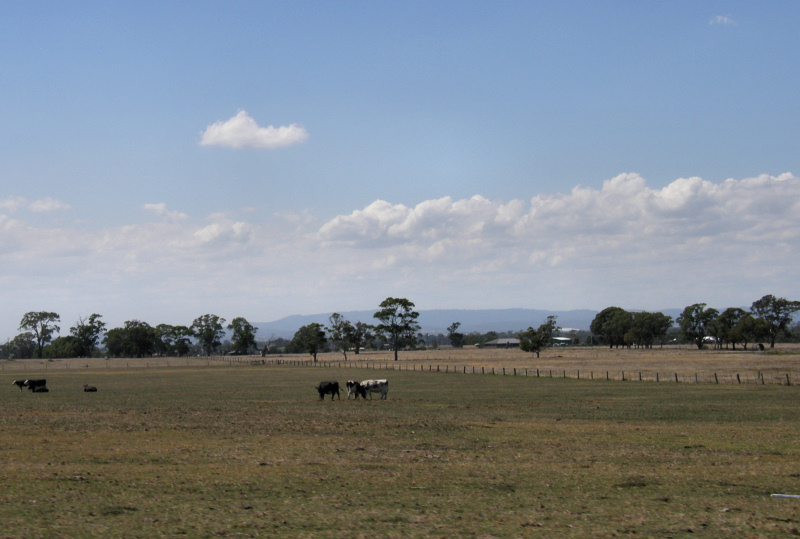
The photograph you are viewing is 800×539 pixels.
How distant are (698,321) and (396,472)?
173 meters

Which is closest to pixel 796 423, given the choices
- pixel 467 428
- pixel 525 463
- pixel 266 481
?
pixel 467 428

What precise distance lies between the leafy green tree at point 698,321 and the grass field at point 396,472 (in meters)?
150

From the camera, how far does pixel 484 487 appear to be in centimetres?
1409

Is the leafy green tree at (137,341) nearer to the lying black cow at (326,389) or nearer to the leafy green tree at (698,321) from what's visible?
the leafy green tree at (698,321)

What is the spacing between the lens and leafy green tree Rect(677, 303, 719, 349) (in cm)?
16775

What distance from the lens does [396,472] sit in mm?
15758

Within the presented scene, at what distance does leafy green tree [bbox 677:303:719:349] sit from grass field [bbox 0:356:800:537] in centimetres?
14950

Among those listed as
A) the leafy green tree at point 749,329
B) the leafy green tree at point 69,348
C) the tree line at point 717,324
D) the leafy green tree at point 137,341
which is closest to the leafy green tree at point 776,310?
the tree line at point 717,324

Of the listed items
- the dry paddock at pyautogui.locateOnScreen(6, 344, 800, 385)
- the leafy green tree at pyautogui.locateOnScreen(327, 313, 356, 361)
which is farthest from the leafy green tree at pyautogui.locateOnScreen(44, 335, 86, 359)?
the leafy green tree at pyautogui.locateOnScreen(327, 313, 356, 361)

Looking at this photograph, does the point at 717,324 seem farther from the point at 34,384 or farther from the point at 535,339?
the point at 34,384

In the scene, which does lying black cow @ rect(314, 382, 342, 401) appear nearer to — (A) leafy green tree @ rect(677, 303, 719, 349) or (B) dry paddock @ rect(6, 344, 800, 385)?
(B) dry paddock @ rect(6, 344, 800, 385)

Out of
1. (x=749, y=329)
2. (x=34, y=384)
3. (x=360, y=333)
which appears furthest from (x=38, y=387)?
(x=749, y=329)

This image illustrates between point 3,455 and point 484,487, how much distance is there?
41.5 feet

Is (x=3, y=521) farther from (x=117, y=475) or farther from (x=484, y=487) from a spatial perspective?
(x=484, y=487)
